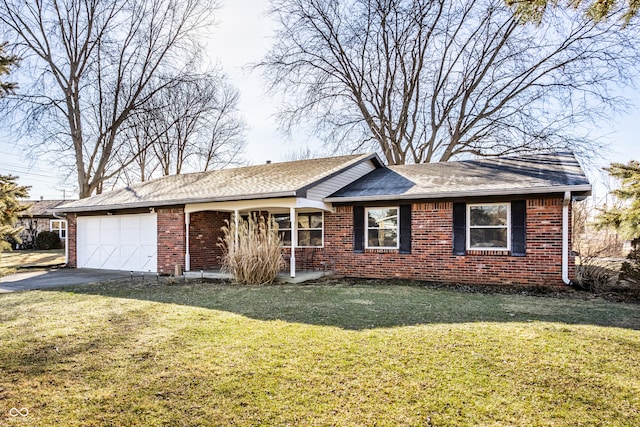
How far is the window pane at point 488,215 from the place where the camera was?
9.69 meters

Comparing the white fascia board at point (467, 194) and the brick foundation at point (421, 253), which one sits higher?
the white fascia board at point (467, 194)

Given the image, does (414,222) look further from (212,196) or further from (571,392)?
(571,392)

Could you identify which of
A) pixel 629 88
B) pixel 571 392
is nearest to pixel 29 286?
pixel 571 392

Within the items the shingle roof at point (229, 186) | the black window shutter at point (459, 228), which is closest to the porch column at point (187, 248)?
the shingle roof at point (229, 186)

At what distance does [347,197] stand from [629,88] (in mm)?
13517

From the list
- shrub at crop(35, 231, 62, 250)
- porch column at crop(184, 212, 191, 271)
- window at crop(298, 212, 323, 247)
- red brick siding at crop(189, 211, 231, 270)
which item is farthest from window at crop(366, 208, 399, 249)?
shrub at crop(35, 231, 62, 250)

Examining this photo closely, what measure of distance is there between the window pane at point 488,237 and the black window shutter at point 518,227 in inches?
9.1

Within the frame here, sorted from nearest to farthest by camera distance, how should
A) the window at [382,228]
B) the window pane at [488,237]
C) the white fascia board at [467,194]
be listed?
the white fascia board at [467,194], the window pane at [488,237], the window at [382,228]

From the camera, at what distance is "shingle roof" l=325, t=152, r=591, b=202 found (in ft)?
29.8

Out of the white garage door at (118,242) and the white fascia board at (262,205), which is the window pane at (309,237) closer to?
the white fascia board at (262,205)

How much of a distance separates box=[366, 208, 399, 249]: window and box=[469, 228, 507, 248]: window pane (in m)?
2.00

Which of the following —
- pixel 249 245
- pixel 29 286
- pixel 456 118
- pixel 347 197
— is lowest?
pixel 29 286

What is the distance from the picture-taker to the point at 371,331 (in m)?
5.30

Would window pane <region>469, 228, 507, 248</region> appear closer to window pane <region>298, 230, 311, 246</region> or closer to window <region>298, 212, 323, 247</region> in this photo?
window <region>298, 212, 323, 247</region>
